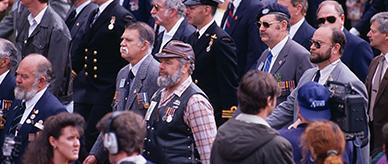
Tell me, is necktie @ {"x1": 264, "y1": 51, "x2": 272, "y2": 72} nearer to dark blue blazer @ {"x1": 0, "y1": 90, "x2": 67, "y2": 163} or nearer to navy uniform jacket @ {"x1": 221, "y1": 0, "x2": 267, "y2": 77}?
navy uniform jacket @ {"x1": 221, "y1": 0, "x2": 267, "y2": 77}

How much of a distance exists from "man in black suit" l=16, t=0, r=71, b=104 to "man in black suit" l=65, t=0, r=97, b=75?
0.32 meters

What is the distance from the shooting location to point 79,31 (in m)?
13.1

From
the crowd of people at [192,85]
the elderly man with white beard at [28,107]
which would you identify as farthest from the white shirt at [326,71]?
the elderly man with white beard at [28,107]

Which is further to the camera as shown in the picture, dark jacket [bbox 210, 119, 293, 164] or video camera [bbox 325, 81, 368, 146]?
video camera [bbox 325, 81, 368, 146]

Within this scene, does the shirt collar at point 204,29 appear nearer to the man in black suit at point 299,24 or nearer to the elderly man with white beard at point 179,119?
the man in black suit at point 299,24

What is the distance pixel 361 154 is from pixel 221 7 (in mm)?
4957

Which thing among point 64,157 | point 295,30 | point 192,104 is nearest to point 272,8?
→ point 295,30

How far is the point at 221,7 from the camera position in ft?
46.5

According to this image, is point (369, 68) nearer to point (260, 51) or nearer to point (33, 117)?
point (260, 51)

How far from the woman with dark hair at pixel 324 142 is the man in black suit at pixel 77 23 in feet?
17.0

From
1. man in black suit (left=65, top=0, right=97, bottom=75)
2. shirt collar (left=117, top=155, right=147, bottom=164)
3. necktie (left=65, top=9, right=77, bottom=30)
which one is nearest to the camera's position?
shirt collar (left=117, top=155, right=147, bottom=164)

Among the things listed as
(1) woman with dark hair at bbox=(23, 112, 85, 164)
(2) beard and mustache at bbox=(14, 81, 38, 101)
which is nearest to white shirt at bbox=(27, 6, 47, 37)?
(2) beard and mustache at bbox=(14, 81, 38, 101)

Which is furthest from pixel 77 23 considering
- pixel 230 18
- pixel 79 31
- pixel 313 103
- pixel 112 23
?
pixel 313 103

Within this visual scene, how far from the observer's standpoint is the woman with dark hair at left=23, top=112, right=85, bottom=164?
8727 millimetres
